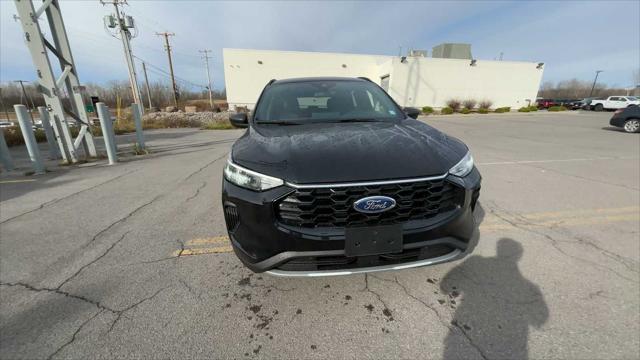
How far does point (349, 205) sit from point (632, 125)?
613 inches

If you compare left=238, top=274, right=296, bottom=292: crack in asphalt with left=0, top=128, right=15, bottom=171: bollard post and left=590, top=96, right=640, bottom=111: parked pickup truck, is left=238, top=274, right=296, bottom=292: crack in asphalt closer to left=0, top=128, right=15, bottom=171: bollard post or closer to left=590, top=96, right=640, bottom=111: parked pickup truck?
left=0, top=128, right=15, bottom=171: bollard post

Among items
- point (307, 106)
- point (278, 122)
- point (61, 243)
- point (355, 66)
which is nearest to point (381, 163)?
point (278, 122)

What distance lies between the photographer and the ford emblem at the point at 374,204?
157cm

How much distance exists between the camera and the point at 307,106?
2.88 metres

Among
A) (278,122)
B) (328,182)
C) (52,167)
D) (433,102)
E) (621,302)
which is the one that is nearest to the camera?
(328,182)

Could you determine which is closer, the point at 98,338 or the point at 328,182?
the point at 328,182

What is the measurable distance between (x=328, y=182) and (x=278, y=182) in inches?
12.1

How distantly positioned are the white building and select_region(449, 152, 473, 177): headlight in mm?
28371

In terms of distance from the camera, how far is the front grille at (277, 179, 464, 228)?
1579mm

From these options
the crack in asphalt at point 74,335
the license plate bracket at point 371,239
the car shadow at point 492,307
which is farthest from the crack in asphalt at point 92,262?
the car shadow at point 492,307

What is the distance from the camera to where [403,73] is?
93.0ft

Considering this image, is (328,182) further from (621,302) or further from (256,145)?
(621,302)

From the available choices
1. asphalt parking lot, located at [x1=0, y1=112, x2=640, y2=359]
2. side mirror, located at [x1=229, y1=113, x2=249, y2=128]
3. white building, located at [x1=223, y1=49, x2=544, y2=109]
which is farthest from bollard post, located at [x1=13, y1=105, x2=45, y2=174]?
white building, located at [x1=223, y1=49, x2=544, y2=109]

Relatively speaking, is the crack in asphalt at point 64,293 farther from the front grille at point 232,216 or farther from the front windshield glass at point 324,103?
the front windshield glass at point 324,103
